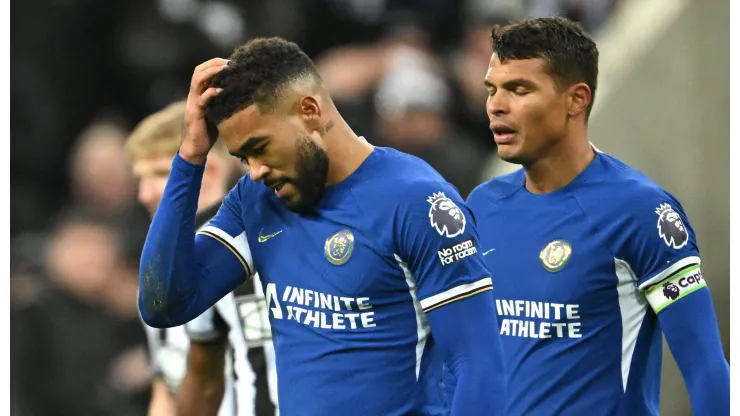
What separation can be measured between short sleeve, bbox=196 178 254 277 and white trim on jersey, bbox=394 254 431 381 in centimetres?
47

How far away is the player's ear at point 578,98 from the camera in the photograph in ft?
11.4

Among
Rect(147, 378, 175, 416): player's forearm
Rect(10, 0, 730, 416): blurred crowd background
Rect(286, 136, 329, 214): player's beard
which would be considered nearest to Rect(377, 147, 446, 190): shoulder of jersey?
Rect(286, 136, 329, 214): player's beard

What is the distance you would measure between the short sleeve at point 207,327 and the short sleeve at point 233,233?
3.88 feet

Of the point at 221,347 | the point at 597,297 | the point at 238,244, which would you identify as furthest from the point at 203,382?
the point at 597,297

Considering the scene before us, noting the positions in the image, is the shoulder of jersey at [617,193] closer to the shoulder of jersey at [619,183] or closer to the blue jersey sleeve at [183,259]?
the shoulder of jersey at [619,183]

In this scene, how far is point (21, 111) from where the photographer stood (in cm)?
620

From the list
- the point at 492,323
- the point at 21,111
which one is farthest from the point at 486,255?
the point at 21,111

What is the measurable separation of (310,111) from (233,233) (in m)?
0.40

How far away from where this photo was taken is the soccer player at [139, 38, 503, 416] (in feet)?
8.78

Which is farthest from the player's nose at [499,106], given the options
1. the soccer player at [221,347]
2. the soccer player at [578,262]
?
the soccer player at [221,347]

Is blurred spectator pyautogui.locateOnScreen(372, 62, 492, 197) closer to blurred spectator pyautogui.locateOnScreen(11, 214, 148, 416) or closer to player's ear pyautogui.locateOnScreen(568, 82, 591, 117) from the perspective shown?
blurred spectator pyautogui.locateOnScreen(11, 214, 148, 416)

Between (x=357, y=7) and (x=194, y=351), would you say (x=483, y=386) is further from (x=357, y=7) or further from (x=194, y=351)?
(x=357, y=7)

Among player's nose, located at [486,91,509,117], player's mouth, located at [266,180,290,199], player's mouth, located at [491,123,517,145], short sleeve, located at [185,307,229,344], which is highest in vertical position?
→ player's nose, located at [486,91,509,117]

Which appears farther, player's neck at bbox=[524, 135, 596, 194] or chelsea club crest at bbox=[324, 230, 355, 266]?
player's neck at bbox=[524, 135, 596, 194]
